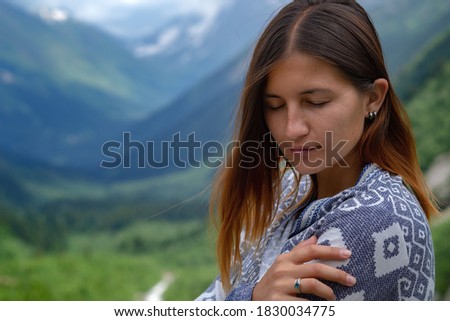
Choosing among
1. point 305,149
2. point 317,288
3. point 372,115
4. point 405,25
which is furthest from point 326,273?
point 405,25

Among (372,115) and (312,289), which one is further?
(372,115)

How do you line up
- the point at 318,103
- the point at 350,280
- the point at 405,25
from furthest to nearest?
the point at 405,25, the point at 318,103, the point at 350,280

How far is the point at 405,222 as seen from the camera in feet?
Answer: 3.62

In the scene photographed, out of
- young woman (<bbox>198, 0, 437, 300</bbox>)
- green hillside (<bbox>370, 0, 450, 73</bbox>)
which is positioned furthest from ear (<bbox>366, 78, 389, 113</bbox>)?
green hillside (<bbox>370, 0, 450, 73</bbox>)

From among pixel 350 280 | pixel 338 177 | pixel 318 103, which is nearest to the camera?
pixel 350 280

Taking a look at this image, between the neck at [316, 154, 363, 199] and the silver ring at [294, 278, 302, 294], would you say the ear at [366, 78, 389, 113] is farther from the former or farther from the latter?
the silver ring at [294, 278, 302, 294]

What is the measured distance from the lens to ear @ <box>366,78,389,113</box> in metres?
1.31

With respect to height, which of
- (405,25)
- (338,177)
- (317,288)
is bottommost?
A: (317,288)

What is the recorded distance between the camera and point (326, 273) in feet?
3.54

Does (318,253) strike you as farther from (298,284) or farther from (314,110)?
(314,110)

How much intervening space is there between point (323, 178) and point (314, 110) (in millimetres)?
235

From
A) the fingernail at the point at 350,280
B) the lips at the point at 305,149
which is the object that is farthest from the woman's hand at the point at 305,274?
the lips at the point at 305,149
